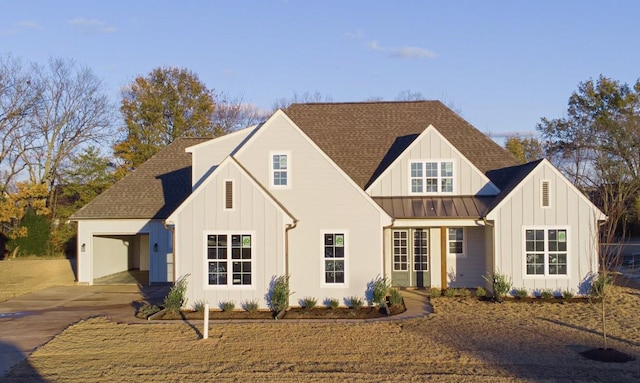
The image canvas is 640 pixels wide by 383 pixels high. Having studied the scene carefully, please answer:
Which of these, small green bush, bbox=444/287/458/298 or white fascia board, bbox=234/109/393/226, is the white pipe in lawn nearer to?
white fascia board, bbox=234/109/393/226

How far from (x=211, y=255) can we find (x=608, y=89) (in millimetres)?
38091

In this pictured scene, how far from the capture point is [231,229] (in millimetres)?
16859

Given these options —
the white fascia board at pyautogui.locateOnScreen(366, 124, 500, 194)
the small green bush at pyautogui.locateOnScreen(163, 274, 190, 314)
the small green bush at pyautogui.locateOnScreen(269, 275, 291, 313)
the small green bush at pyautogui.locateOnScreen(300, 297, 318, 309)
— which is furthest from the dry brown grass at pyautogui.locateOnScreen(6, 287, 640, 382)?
the white fascia board at pyautogui.locateOnScreen(366, 124, 500, 194)

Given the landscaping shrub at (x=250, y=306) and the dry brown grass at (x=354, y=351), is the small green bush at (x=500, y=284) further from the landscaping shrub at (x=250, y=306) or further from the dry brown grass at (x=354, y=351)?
the landscaping shrub at (x=250, y=306)

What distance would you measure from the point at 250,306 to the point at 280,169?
4.34m

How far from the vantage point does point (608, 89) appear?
43875 millimetres

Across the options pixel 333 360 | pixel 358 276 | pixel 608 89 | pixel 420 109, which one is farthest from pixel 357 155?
pixel 608 89

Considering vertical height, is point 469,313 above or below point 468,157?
below

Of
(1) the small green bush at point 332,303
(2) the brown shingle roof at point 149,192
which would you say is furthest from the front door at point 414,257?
(2) the brown shingle roof at point 149,192

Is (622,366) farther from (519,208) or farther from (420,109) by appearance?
(420,109)

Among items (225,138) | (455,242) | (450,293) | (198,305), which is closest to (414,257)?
(455,242)

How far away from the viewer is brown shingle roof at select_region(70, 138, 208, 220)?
23.4 m

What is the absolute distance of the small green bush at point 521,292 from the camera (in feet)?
59.3

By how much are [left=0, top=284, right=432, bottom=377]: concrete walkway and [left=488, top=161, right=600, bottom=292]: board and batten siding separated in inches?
122
